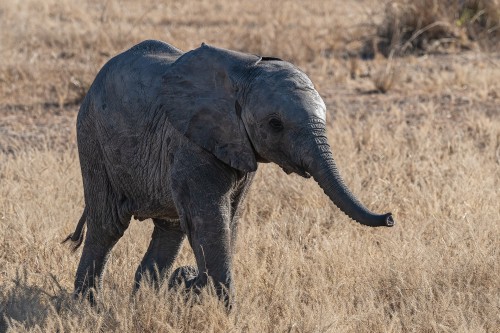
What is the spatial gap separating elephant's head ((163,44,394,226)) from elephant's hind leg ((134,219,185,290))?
88cm

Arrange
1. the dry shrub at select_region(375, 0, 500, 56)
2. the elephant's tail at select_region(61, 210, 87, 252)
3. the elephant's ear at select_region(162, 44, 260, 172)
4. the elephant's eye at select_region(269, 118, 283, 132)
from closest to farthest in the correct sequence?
the elephant's eye at select_region(269, 118, 283, 132)
the elephant's ear at select_region(162, 44, 260, 172)
the elephant's tail at select_region(61, 210, 87, 252)
the dry shrub at select_region(375, 0, 500, 56)

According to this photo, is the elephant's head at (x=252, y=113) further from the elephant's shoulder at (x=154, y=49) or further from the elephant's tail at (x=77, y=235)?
the elephant's tail at (x=77, y=235)

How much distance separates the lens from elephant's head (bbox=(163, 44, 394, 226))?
13.4ft

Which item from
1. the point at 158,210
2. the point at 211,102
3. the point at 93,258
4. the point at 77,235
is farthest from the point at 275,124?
the point at 77,235

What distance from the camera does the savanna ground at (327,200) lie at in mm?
4738

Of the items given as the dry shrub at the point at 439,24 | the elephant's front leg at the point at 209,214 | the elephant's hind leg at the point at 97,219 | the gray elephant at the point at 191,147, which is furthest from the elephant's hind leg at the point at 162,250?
the dry shrub at the point at 439,24

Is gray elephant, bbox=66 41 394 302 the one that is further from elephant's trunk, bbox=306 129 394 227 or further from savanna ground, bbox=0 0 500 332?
savanna ground, bbox=0 0 500 332

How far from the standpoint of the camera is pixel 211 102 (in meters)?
4.47

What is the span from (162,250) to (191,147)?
3.10 feet

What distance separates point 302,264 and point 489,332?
1220 millimetres

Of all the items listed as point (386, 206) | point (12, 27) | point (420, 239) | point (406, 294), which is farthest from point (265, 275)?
point (12, 27)

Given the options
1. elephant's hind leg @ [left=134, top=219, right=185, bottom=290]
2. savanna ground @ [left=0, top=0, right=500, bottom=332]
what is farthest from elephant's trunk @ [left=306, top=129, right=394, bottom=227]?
elephant's hind leg @ [left=134, top=219, right=185, bottom=290]

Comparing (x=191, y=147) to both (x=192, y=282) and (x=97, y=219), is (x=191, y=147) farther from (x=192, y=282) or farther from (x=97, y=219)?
(x=97, y=219)

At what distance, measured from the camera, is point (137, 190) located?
16.3 ft
